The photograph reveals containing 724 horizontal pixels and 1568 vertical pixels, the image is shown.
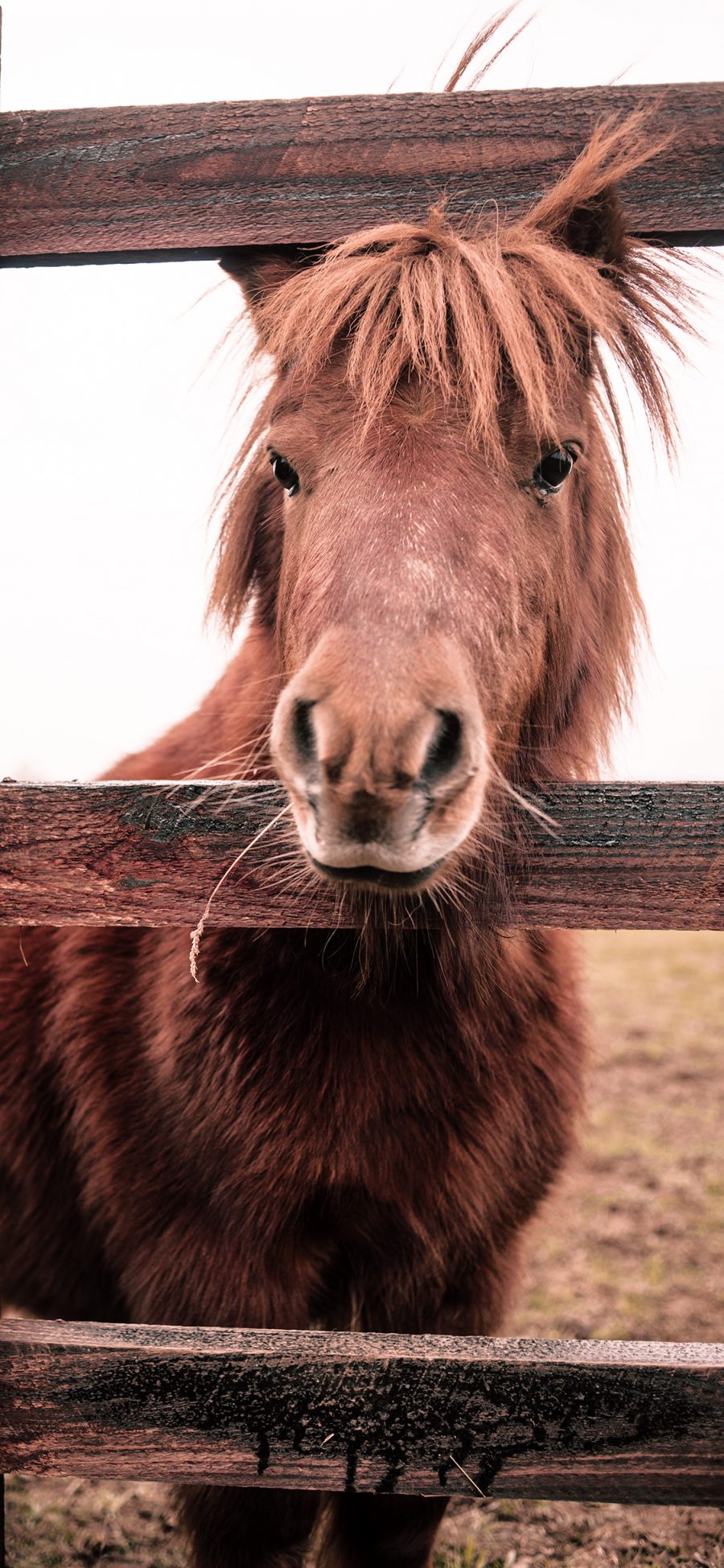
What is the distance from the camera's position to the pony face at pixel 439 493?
4.75 ft

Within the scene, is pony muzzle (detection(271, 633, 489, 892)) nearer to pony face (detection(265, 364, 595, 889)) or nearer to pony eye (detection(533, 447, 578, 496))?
pony face (detection(265, 364, 595, 889))

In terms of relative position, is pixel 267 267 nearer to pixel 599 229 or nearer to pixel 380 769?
pixel 599 229

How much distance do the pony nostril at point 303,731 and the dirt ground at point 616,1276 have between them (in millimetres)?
1615

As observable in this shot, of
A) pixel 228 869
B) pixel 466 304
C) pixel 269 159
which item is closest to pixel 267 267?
pixel 269 159

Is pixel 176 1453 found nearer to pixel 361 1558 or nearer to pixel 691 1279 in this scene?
pixel 361 1558

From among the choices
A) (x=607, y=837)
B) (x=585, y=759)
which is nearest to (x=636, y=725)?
(x=585, y=759)

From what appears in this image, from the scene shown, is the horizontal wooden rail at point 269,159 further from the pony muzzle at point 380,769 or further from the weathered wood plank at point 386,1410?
the weathered wood plank at point 386,1410

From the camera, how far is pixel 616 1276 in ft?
14.6

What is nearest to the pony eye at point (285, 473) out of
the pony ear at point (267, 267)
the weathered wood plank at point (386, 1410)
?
the pony ear at point (267, 267)

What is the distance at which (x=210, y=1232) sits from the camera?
2.16 m

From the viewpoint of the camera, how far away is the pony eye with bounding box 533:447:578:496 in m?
1.93

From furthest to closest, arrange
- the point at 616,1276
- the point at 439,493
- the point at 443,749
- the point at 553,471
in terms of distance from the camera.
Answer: the point at 616,1276 < the point at 553,471 < the point at 439,493 < the point at 443,749

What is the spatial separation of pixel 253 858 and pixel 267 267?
121 centimetres

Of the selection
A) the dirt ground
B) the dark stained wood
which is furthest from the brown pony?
the dirt ground
